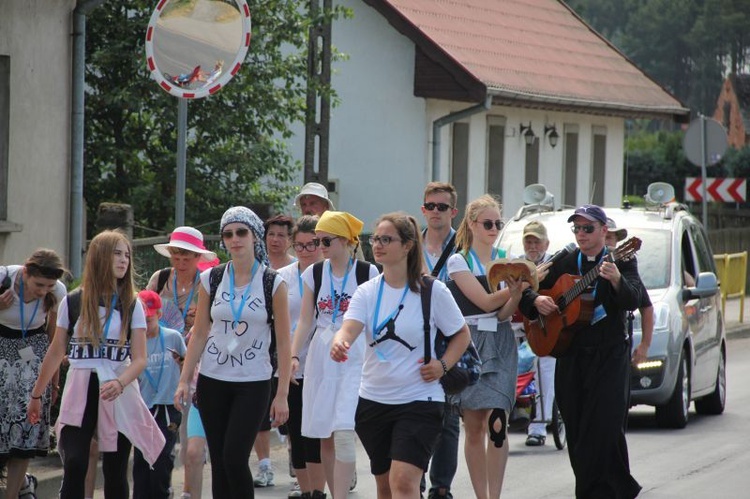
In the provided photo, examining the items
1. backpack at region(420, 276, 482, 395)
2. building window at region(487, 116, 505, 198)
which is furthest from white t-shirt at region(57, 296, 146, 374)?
building window at region(487, 116, 505, 198)

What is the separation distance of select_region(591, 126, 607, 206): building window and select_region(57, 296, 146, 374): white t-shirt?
86.4ft

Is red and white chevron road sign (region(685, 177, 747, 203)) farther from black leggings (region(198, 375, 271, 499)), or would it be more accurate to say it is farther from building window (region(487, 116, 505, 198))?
black leggings (region(198, 375, 271, 499))

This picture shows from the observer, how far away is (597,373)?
27.7ft

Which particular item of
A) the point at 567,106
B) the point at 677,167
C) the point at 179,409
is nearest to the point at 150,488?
the point at 179,409

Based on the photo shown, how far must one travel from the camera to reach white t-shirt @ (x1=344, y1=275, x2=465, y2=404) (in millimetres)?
7086

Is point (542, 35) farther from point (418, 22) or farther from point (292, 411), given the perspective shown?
point (292, 411)

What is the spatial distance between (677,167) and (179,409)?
161 ft

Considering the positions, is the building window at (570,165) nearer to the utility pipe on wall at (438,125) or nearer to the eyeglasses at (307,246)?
the utility pipe on wall at (438,125)

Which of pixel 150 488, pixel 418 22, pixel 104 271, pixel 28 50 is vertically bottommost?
pixel 150 488

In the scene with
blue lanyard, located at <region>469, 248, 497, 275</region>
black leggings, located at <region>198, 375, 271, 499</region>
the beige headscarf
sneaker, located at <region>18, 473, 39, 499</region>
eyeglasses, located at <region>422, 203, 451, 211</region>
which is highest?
eyeglasses, located at <region>422, 203, 451, 211</region>

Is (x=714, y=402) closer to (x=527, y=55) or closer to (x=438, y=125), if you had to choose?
(x=438, y=125)

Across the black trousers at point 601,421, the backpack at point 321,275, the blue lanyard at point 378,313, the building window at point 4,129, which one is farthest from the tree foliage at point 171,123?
the blue lanyard at point 378,313

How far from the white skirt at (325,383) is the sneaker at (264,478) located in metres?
1.51

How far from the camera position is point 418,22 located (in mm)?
27828
